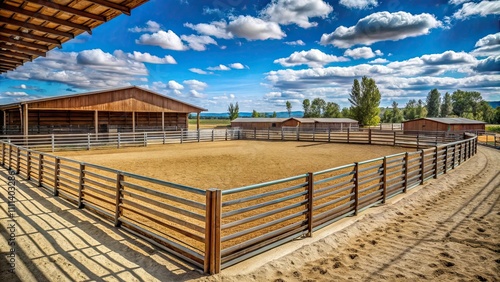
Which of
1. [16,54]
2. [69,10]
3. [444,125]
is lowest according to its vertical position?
[444,125]

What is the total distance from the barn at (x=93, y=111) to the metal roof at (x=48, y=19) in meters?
20.5

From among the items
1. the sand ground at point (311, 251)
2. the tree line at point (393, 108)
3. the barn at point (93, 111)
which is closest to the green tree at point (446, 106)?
the tree line at point (393, 108)

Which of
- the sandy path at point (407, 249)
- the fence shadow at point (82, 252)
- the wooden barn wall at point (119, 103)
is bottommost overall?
the sandy path at point (407, 249)

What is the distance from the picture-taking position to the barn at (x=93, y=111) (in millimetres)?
22475

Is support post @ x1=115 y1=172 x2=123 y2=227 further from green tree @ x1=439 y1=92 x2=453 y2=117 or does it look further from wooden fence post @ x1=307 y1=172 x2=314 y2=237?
green tree @ x1=439 y1=92 x2=453 y2=117

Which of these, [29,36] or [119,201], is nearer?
[29,36]

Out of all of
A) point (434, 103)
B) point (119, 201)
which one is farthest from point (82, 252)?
point (434, 103)

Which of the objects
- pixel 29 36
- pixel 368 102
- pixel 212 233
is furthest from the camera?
pixel 368 102

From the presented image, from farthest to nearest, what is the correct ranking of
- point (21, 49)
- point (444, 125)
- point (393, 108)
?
point (393, 108) → point (444, 125) → point (21, 49)

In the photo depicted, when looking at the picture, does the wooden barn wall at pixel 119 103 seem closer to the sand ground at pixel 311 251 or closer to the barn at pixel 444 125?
the sand ground at pixel 311 251

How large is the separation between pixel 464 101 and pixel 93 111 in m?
127

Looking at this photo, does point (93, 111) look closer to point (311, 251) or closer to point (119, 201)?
point (119, 201)

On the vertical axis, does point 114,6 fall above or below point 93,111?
above

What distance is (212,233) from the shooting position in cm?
366
